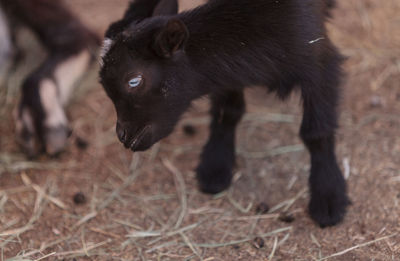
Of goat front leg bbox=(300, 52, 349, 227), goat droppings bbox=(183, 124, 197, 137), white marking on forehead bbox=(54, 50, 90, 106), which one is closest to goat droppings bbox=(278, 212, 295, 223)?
goat front leg bbox=(300, 52, 349, 227)

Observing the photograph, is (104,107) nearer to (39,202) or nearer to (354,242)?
(39,202)

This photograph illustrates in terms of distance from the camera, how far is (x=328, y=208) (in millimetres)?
2896

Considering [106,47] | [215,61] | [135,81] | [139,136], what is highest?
[106,47]

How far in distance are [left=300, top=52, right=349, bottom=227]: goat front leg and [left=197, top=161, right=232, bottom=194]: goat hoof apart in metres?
0.52

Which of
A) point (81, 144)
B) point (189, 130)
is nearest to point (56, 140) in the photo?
point (81, 144)

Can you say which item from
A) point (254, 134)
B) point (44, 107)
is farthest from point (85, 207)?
point (254, 134)

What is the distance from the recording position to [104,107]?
4.21m

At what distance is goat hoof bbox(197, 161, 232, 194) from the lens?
3.24 m

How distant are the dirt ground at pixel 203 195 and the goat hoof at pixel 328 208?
6cm

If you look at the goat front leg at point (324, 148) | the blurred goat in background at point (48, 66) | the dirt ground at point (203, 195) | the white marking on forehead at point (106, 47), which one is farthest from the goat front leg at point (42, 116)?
the goat front leg at point (324, 148)

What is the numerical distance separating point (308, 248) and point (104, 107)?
2037 mm

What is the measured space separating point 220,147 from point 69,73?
155 centimetres

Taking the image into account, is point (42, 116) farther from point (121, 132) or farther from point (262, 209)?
point (262, 209)

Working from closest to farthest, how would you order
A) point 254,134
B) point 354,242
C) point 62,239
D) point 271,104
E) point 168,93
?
1. point 168,93
2. point 354,242
3. point 62,239
4. point 254,134
5. point 271,104
